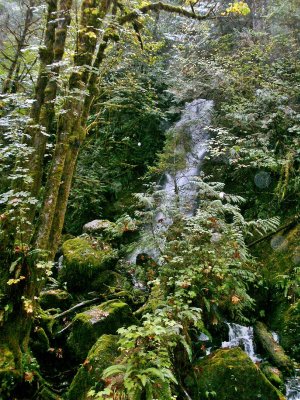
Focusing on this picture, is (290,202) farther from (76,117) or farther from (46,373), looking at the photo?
(46,373)

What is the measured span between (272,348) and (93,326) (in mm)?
3255

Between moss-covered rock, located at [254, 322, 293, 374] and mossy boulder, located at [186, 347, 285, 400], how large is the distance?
1.01 meters

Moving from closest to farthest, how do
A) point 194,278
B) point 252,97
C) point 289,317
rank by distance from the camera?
point 194,278
point 289,317
point 252,97

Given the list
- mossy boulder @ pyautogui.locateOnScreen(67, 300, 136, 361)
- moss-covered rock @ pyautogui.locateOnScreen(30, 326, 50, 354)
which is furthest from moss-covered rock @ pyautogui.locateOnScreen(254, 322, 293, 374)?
moss-covered rock @ pyautogui.locateOnScreen(30, 326, 50, 354)

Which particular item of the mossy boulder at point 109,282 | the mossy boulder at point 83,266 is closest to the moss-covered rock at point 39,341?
the mossy boulder at point 109,282

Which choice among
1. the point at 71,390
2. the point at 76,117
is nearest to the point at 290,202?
the point at 76,117

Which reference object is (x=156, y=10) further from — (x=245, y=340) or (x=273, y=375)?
(x=273, y=375)

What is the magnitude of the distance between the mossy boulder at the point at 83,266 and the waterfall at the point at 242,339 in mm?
3104

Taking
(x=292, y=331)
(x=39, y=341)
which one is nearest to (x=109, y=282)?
(x=39, y=341)

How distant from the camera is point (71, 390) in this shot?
4617mm

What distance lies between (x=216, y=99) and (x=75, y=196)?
5.99 metres

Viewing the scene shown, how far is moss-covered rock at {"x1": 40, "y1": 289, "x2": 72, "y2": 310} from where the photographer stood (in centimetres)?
698

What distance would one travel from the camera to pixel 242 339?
661 cm

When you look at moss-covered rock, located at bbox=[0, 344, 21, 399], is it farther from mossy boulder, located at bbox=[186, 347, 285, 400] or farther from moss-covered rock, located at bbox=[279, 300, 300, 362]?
moss-covered rock, located at bbox=[279, 300, 300, 362]
